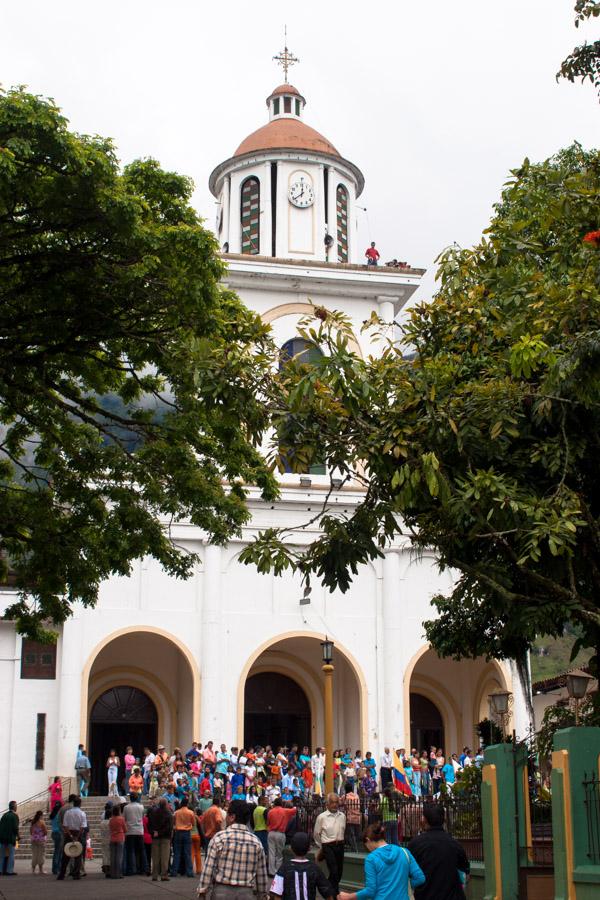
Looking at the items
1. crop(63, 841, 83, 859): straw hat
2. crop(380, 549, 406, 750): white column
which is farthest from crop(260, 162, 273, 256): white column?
crop(63, 841, 83, 859): straw hat

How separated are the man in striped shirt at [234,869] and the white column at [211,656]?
72.5ft

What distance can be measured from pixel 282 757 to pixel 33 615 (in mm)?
11342

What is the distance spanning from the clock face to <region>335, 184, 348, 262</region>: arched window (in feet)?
3.04

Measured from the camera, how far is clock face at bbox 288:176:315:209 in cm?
3594

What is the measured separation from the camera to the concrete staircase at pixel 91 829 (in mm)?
25875

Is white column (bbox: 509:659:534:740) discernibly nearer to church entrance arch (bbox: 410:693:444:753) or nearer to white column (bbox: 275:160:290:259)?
church entrance arch (bbox: 410:693:444:753)

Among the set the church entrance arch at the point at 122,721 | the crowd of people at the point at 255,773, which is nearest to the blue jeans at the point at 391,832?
the crowd of people at the point at 255,773

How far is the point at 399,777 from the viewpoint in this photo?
26.0 m

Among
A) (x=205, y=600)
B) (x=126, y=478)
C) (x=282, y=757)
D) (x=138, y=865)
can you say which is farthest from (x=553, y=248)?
(x=205, y=600)

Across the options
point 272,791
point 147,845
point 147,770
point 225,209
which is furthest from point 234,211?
point 147,845

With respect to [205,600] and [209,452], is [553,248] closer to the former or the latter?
[209,452]

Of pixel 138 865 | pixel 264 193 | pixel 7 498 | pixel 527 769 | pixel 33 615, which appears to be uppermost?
pixel 264 193

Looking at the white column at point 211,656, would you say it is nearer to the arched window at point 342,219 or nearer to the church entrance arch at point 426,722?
the church entrance arch at point 426,722

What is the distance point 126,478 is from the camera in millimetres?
17562
